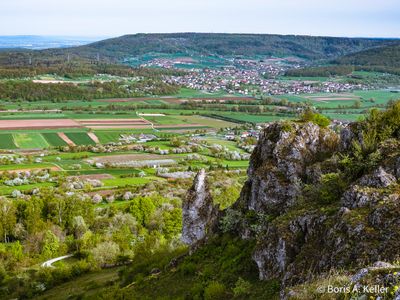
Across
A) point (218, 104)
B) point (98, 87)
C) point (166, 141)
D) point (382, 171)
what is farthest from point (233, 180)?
point (98, 87)

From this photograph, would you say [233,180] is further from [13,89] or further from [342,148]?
[13,89]

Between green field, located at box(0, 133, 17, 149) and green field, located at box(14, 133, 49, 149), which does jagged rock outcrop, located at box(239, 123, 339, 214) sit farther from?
green field, located at box(0, 133, 17, 149)

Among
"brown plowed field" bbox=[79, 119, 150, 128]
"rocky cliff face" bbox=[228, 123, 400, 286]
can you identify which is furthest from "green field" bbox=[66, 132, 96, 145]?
"rocky cliff face" bbox=[228, 123, 400, 286]

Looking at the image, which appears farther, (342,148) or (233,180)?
(233,180)

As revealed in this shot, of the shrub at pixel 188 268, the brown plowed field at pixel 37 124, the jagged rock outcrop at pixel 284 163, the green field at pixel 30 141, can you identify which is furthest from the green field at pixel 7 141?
the jagged rock outcrop at pixel 284 163

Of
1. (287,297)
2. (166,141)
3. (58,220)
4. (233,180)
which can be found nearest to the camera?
(287,297)

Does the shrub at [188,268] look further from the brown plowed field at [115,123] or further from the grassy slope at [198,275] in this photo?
the brown plowed field at [115,123]
